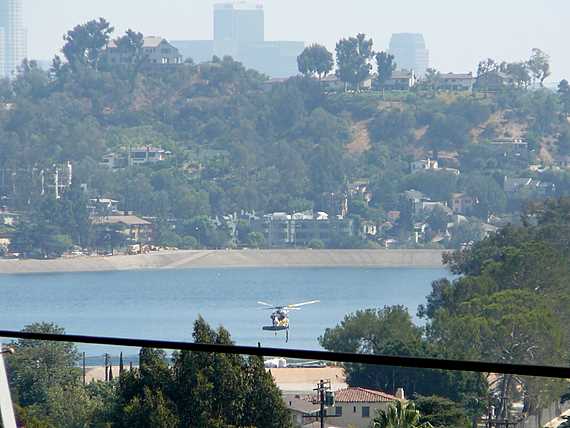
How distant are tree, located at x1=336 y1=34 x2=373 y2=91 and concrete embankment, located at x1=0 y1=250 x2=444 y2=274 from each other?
30.2ft

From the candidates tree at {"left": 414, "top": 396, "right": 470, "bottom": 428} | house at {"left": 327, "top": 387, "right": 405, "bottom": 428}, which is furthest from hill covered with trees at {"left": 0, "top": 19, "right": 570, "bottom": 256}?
tree at {"left": 414, "top": 396, "right": 470, "bottom": 428}

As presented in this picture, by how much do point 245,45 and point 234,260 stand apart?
20.1 m

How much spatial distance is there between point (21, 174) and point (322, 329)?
18556 millimetres

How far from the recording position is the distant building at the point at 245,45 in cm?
5322

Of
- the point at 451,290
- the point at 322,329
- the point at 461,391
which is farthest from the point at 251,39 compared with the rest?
the point at 461,391

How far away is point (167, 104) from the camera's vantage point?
151 ft

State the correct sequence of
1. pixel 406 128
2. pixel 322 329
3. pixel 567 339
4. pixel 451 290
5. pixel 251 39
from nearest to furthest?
pixel 567 339 → pixel 451 290 → pixel 322 329 → pixel 406 128 → pixel 251 39

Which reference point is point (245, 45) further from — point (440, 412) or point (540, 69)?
point (440, 412)

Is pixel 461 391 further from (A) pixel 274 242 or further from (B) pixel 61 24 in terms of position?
(B) pixel 61 24

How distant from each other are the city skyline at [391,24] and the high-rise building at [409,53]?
0.35 meters

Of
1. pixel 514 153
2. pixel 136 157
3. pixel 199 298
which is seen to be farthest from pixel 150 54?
pixel 199 298

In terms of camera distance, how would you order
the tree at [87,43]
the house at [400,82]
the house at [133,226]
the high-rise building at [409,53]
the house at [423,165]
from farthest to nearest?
the tree at [87,43] < the high-rise building at [409,53] < the house at [400,82] < the house at [423,165] < the house at [133,226]

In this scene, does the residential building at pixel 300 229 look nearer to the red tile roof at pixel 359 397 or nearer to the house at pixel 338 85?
the house at pixel 338 85

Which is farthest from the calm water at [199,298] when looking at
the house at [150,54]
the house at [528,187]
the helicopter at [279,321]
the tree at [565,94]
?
the house at [150,54]
